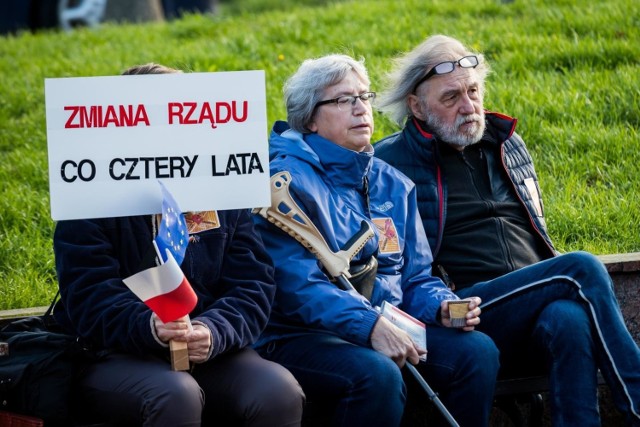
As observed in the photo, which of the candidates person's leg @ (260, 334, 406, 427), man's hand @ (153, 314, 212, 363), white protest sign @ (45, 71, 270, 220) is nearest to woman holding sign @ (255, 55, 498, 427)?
person's leg @ (260, 334, 406, 427)

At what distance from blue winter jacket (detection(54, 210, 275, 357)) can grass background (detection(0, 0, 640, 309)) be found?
1339 mm

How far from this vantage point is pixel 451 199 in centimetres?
546

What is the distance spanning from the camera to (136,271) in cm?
443

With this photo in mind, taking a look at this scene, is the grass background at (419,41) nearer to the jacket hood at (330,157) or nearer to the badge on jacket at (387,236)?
the jacket hood at (330,157)

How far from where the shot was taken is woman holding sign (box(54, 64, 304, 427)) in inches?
164

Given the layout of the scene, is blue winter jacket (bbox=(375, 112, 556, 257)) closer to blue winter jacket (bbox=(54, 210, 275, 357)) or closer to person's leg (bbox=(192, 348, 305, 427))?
blue winter jacket (bbox=(54, 210, 275, 357))

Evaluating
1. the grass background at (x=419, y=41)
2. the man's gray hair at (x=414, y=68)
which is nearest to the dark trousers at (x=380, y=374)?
the man's gray hair at (x=414, y=68)

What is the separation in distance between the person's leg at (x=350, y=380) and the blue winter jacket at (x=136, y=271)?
9.4 inches

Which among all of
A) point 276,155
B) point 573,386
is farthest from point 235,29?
point 573,386

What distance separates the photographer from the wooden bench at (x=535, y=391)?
16.8ft

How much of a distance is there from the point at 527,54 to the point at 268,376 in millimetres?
5076

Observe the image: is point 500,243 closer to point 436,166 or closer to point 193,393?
point 436,166

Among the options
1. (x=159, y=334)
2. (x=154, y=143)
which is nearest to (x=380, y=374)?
(x=159, y=334)

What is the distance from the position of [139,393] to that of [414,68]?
226 cm
